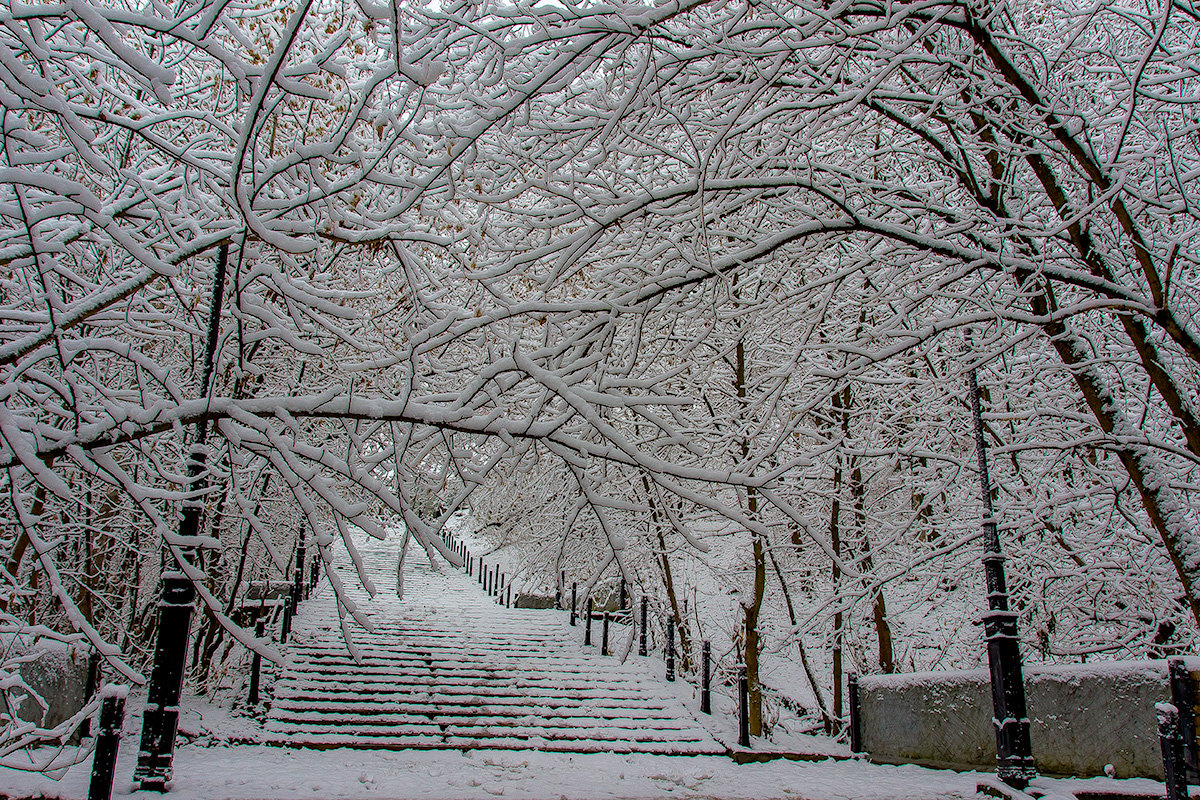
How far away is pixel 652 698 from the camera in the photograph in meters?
10.3

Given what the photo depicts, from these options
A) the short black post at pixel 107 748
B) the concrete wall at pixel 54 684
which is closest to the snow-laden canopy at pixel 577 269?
the concrete wall at pixel 54 684

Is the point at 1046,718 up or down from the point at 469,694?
up

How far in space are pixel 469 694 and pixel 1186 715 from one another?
8.25 meters

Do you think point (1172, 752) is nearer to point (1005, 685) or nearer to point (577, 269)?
point (1005, 685)

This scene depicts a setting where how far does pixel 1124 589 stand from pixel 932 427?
97.0 inches

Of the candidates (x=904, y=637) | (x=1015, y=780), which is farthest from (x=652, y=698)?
(x=1015, y=780)

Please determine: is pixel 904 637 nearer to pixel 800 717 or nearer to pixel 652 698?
pixel 800 717

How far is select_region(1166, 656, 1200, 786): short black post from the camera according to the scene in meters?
4.54

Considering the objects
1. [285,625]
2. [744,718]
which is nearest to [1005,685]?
[744,718]

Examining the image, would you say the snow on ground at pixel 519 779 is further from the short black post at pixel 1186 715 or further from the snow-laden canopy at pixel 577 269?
the snow-laden canopy at pixel 577 269

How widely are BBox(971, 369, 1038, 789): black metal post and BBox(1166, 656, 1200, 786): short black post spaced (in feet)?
4.00

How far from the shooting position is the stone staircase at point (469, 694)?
8094mm

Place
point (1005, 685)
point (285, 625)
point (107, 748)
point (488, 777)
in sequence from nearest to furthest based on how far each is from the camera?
1. point (107, 748)
2. point (1005, 685)
3. point (488, 777)
4. point (285, 625)

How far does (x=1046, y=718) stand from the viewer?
6.71 meters
